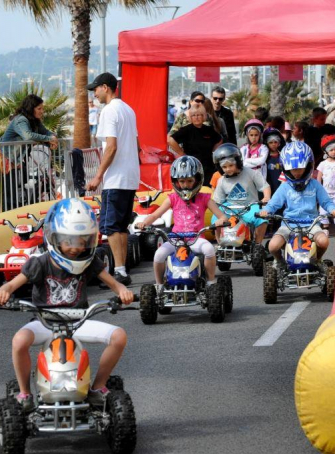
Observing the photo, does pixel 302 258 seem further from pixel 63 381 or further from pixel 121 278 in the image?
pixel 63 381

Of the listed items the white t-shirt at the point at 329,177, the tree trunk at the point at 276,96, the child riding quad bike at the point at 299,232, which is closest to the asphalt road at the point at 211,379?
the child riding quad bike at the point at 299,232

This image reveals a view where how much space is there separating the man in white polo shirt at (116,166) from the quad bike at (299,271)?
1.81 m

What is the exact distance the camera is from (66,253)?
6.86m

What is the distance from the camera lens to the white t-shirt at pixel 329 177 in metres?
18.0

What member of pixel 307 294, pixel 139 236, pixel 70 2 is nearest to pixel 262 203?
pixel 307 294

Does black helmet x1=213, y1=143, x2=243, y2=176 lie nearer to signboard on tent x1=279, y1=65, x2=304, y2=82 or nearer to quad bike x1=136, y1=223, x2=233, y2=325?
quad bike x1=136, y1=223, x2=233, y2=325

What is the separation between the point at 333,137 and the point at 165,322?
9.55 meters

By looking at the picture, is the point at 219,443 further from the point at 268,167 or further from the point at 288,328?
the point at 268,167

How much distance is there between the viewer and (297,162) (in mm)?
12055

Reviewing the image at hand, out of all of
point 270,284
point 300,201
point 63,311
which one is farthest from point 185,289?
point 63,311

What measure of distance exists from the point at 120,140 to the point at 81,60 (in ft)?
59.7

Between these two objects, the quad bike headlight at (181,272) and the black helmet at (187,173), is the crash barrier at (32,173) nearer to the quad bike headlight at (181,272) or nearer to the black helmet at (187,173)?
the black helmet at (187,173)

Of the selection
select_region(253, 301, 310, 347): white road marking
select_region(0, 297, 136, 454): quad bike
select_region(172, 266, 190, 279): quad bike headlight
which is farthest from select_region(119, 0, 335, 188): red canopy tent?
select_region(0, 297, 136, 454): quad bike

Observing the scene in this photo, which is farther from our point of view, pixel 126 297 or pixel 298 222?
pixel 298 222
